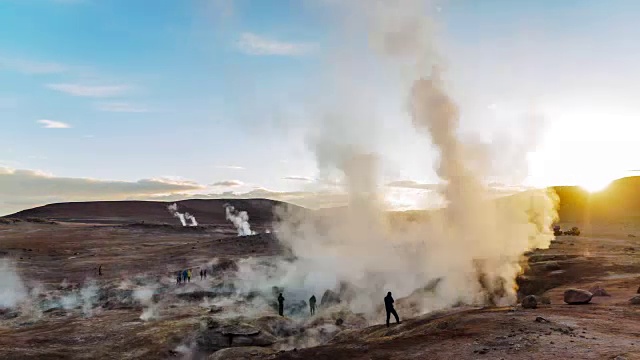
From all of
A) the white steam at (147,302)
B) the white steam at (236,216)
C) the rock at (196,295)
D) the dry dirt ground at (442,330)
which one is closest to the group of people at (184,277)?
the dry dirt ground at (442,330)

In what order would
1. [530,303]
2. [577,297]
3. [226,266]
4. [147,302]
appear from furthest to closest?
1. [226,266]
2. [147,302]
3. [577,297]
4. [530,303]

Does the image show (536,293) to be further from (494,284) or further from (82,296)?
(82,296)

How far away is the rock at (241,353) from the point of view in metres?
18.9

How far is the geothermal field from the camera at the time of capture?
15977mm

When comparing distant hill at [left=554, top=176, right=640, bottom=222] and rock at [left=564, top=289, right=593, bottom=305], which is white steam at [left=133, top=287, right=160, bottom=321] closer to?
rock at [left=564, top=289, right=593, bottom=305]

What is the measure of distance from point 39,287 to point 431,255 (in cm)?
3285

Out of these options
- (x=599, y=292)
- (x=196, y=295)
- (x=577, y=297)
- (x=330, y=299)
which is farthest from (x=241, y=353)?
(x=599, y=292)

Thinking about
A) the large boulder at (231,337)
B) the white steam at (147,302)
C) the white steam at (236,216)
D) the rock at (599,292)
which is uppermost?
the white steam at (236,216)

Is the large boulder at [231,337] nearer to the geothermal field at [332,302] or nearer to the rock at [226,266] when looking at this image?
the geothermal field at [332,302]

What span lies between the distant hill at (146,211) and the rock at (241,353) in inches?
5594

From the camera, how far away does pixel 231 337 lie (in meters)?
22.2

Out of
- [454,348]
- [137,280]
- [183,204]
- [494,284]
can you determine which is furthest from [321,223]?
[183,204]

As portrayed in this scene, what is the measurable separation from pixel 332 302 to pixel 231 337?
970 centimetres

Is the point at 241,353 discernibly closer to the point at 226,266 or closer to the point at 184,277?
the point at 184,277
